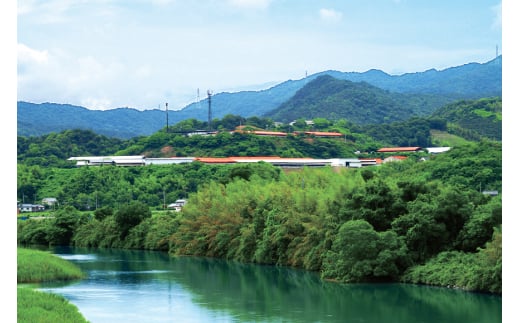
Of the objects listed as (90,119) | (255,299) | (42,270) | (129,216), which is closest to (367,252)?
(255,299)

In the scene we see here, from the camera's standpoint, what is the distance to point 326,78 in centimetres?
13725

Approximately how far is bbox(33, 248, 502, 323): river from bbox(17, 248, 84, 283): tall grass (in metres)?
0.50

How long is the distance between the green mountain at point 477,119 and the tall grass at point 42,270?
4915 cm

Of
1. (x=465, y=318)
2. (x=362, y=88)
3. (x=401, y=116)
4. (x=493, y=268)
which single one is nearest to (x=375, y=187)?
(x=493, y=268)

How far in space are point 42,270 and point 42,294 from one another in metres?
6.02

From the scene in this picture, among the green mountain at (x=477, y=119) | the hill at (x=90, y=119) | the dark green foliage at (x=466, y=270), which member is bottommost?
the dark green foliage at (x=466, y=270)

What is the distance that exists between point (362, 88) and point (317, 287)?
108057mm

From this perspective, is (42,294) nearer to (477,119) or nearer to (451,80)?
(477,119)

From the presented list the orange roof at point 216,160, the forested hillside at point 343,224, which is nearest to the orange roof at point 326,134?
the orange roof at point 216,160

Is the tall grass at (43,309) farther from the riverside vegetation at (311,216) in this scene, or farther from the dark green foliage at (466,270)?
the dark green foliage at (466,270)

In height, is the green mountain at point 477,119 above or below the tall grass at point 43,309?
above

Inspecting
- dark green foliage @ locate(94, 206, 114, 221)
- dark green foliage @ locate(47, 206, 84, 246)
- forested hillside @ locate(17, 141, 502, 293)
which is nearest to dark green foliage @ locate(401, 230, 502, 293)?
forested hillside @ locate(17, 141, 502, 293)

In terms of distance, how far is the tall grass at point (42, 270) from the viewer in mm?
20312
